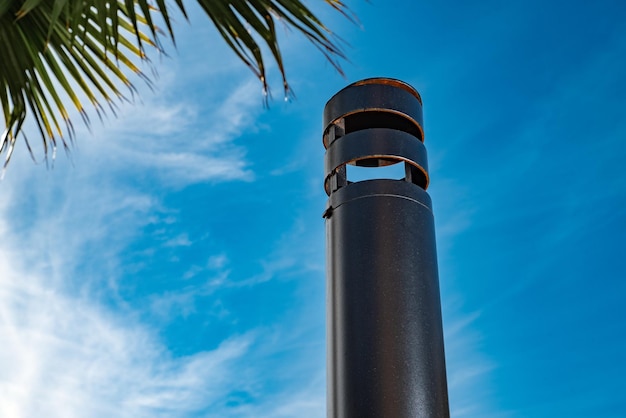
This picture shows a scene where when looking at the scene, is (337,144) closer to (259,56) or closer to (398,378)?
(398,378)

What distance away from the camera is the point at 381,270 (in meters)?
3.42

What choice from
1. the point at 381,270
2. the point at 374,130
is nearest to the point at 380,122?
the point at 374,130

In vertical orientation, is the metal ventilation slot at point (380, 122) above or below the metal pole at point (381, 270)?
above

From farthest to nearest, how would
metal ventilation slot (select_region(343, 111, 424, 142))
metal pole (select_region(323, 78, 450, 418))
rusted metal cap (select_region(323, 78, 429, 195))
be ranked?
metal ventilation slot (select_region(343, 111, 424, 142)) < rusted metal cap (select_region(323, 78, 429, 195)) < metal pole (select_region(323, 78, 450, 418))

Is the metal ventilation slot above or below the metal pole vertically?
above

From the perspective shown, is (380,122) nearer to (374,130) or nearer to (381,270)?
(374,130)

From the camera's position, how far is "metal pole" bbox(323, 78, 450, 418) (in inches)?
127

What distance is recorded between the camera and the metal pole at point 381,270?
127 inches

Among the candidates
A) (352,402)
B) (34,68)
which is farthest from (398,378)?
(34,68)

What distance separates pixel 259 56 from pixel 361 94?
171 centimetres

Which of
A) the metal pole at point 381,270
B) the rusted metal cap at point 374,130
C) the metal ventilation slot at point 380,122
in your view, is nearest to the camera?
the metal pole at point 381,270

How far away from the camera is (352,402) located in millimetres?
3229

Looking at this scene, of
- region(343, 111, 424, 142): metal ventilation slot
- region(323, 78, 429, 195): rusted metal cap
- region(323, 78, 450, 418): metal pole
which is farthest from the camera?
region(343, 111, 424, 142): metal ventilation slot

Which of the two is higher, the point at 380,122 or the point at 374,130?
the point at 380,122
